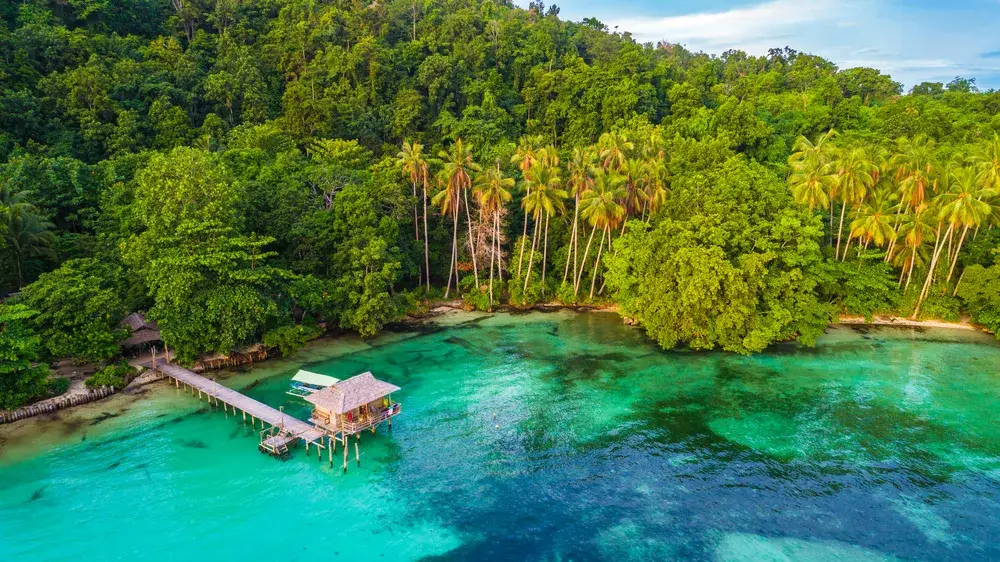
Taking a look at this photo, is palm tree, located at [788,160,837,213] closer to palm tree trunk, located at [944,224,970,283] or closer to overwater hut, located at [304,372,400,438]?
palm tree trunk, located at [944,224,970,283]

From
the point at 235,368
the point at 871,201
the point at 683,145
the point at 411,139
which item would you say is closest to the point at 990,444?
the point at 871,201

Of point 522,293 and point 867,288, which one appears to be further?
point 522,293

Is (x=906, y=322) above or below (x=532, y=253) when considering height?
below

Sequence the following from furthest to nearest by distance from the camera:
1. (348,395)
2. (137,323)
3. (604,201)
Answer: (604,201)
(137,323)
(348,395)

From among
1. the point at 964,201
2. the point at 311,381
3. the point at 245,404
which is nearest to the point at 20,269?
the point at 245,404

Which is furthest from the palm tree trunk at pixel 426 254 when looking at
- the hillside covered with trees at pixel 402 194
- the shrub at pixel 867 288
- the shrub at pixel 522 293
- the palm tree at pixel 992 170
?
the palm tree at pixel 992 170

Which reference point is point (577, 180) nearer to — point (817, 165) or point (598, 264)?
point (598, 264)

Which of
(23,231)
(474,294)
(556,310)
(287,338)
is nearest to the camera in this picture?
(23,231)

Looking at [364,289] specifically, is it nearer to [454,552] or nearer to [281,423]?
[281,423]
